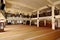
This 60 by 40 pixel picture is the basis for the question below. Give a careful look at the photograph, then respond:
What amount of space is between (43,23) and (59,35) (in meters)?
4.12

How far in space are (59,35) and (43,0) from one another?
Result: 2.80 m

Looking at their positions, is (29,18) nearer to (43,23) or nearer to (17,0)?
(43,23)

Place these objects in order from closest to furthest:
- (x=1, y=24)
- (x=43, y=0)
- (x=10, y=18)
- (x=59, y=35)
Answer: (x=1, y=24), (x=59, y=35), (x=43, y=0), (x=10, y=18)

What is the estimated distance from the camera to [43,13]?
8.80m

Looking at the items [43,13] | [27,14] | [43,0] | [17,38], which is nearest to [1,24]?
[17,38]

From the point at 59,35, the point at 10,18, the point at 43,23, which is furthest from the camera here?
the point at 10,18

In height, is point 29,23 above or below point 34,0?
below

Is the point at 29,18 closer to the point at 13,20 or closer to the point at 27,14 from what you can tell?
the point at 27,14

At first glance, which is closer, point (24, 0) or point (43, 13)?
point (24, 0)

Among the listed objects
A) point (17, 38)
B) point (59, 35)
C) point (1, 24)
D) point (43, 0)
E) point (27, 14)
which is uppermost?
point (43, 0)

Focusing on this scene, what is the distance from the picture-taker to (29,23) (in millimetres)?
11672

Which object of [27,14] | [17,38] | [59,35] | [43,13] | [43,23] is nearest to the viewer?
[17,38]

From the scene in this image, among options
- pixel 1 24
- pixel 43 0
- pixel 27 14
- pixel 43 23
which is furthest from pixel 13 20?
pixel 1 24

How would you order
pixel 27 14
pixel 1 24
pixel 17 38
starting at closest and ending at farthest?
pixel 17 38
pixel 1 24
pixel 27 14
